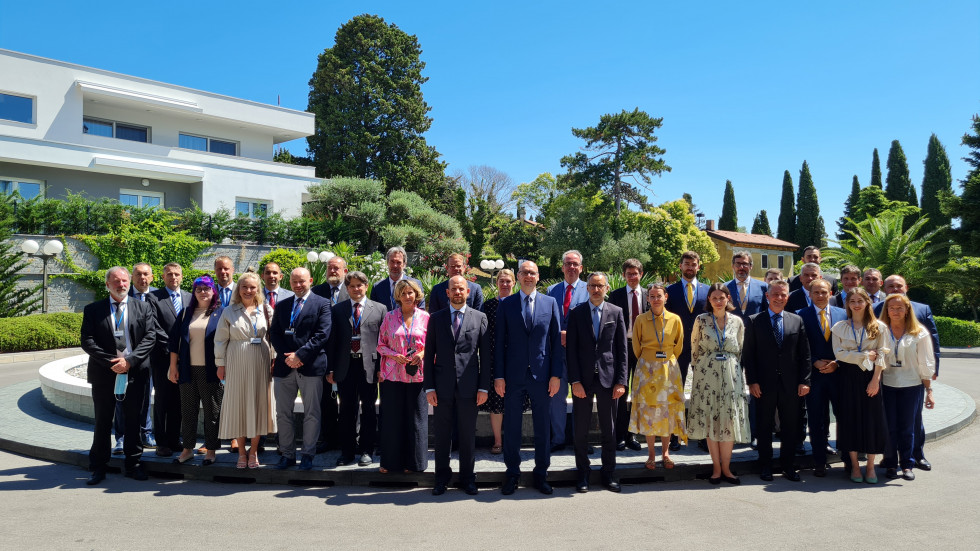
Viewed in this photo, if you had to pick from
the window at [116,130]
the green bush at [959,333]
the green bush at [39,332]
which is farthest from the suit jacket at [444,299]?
Answer: the window at [116,130]

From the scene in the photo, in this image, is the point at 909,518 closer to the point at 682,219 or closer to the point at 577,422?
the point at 577,422

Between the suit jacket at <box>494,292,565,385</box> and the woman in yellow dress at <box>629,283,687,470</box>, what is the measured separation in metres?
0.87

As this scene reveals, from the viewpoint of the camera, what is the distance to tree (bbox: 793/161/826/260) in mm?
53844

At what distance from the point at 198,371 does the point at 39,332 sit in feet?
42.7

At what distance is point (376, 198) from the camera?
28.5 meters

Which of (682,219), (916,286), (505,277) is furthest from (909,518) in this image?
(682,219)

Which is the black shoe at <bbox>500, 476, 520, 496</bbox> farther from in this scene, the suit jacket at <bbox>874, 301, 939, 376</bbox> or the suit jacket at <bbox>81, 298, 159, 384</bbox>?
the suit jacket at <bbox>874, 301, 939, 376</bbox>

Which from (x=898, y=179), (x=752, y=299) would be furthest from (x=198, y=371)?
(x=898, y=179)

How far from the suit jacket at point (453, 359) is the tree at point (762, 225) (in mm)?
61583

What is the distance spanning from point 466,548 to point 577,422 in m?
1.77

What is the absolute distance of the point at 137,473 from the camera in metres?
5.58

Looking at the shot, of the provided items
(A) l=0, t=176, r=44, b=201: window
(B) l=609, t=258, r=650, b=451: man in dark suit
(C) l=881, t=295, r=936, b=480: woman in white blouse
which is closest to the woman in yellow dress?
(B) l=609, t=258, r=650, b=451: man in dark suit

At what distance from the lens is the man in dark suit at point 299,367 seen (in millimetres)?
5586

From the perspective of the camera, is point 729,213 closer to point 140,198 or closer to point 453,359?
point 140,198
